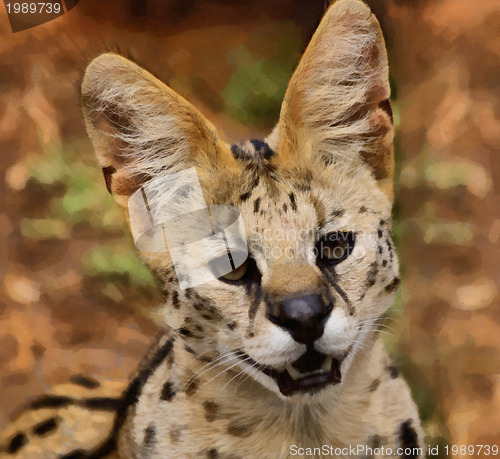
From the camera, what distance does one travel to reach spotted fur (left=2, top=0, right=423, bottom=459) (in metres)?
1.21

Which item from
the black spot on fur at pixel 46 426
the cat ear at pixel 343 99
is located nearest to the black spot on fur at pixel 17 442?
the black spot on fur at pixel 46 426

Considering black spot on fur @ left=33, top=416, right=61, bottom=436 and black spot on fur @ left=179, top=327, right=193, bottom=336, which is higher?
black spot on fur @ left=179, top=327, right=193, bottom=336

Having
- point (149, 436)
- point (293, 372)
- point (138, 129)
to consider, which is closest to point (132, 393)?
point (149, 436)

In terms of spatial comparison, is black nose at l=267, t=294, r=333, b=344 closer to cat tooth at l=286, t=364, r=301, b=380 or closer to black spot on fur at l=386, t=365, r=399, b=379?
cat tooth at l=286, t=364, r=301, b=380

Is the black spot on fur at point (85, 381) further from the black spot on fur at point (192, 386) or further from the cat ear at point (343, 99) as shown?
the cat ear at point (343, 99)

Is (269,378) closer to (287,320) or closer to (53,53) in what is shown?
(287,320)

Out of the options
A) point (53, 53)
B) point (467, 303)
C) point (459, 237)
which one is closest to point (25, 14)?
point (53, 53)

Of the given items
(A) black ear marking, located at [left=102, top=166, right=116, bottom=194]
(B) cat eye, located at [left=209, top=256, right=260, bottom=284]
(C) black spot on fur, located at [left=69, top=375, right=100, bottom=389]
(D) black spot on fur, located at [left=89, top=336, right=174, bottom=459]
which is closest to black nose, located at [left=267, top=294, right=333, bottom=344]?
(B) cat eye, located at [left=209, top=256, right=260, bottom=284]

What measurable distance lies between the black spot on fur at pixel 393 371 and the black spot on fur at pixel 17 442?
105 cm

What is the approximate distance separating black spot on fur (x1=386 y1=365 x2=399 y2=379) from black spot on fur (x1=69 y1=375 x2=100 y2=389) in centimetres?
89

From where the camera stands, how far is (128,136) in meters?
1.34

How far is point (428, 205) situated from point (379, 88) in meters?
0.46

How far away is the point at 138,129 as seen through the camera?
4.41ft

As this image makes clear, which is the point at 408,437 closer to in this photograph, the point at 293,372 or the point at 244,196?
the point at 293,372
